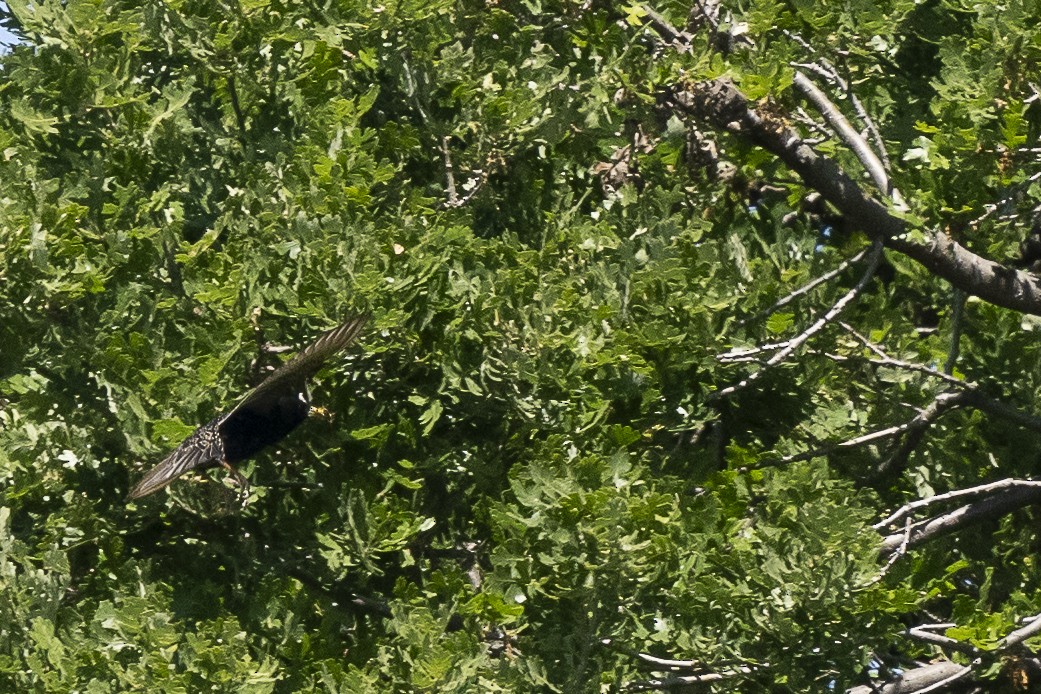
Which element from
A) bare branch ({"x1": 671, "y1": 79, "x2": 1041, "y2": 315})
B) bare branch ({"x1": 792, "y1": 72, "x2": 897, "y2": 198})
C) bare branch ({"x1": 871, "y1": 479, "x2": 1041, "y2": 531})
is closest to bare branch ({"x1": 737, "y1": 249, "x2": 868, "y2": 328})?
bare branch ({"x1": 671, "y1": 79, "x2": 1041, "y2": 315})

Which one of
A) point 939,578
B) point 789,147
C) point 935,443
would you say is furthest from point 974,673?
point 789,147

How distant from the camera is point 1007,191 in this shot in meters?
8.25

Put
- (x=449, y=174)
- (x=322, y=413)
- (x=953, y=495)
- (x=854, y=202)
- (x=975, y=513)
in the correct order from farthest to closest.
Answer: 1. (x=449, y=174)
2. (x=975, y=513)
3. (x=854, y=202)
4. (x=953, y=495)
5. (x=322, y=413)

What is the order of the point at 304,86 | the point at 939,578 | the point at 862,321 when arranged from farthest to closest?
the point at 862,321 < the point at 304,86 < the point at 939,578

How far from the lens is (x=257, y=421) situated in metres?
7.20

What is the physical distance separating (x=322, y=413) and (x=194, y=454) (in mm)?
697

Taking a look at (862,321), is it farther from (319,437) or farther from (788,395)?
(319,437)

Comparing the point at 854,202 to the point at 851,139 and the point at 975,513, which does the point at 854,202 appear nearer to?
the point at 851,139

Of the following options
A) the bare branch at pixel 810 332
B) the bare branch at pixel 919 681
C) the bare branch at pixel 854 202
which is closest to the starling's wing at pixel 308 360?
the bare branch at pixel 810 332

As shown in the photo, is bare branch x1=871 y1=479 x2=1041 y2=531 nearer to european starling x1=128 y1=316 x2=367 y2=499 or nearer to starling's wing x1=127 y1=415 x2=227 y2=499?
european starling x1=128 y1=316 x2=367 y2=499

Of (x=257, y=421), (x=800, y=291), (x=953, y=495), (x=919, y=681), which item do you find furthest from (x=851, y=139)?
(x=257, y=421)

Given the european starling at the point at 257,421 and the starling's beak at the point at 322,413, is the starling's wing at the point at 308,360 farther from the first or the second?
the starling's beak at the point at 322,413

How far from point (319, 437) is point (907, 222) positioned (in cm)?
275

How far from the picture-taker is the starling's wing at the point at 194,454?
7066 mm
